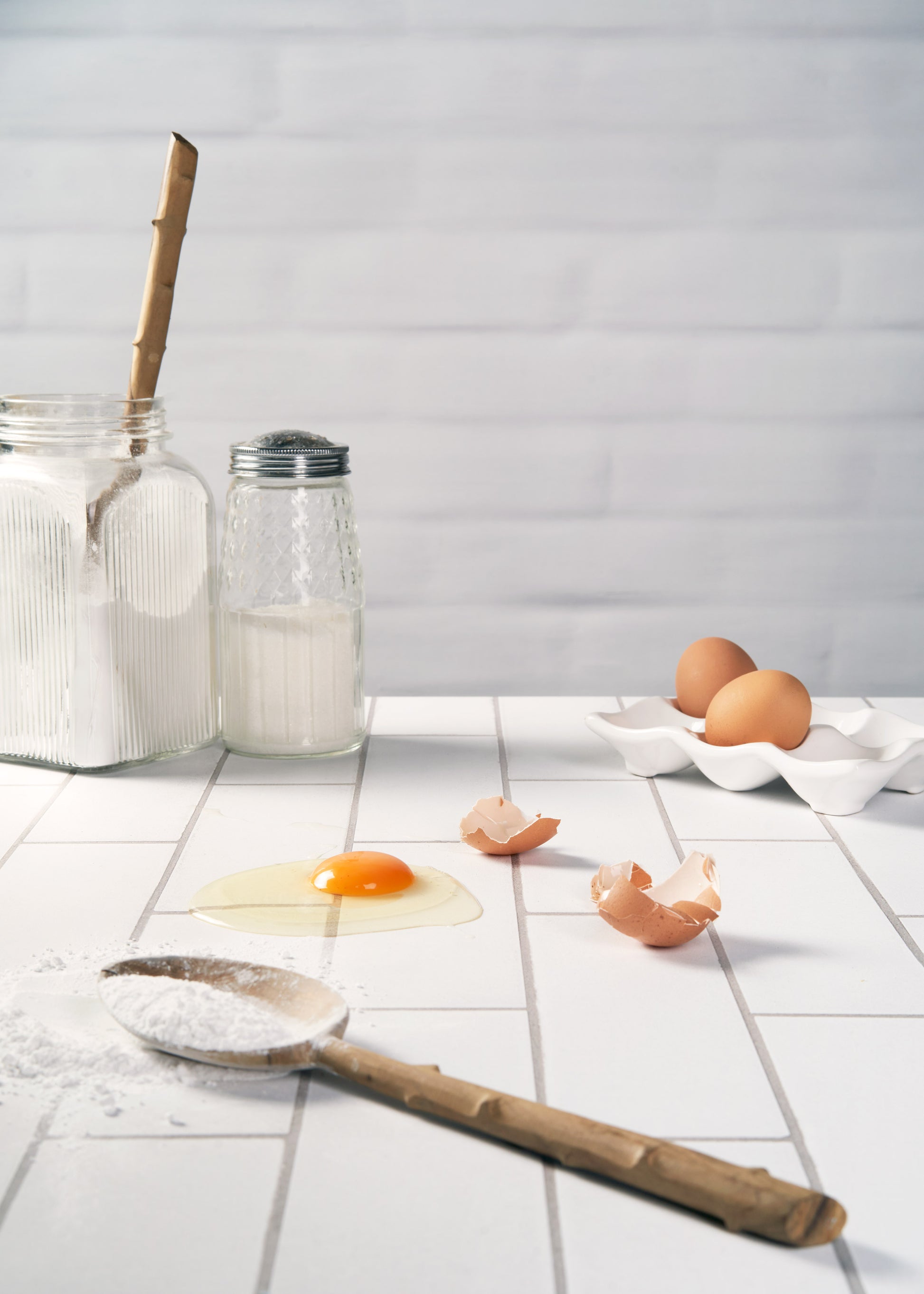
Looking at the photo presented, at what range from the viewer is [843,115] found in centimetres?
190

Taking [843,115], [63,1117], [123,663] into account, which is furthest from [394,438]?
[63,1117]

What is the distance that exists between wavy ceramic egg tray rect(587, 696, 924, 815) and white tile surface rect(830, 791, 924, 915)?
0.06 ft

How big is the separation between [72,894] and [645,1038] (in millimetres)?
375

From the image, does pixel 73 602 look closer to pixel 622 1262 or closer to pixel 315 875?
pixel 315 875

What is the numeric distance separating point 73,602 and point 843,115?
5.12 feet

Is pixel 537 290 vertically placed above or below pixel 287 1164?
above

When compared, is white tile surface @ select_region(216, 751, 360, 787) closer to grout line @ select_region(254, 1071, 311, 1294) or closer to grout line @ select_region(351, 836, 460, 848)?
grout line @ select_region(351, 836, 460, 848)

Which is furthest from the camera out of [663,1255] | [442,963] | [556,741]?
[556,741]

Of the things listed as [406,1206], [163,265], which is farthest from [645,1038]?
[163,265]

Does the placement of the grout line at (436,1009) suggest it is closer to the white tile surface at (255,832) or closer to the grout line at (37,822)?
the white tile surface at (255,832)

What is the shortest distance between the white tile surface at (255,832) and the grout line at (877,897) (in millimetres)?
352

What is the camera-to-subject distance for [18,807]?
91cm

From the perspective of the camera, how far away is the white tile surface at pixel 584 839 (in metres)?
0.76

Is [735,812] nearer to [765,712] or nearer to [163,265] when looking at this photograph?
[765,712]
